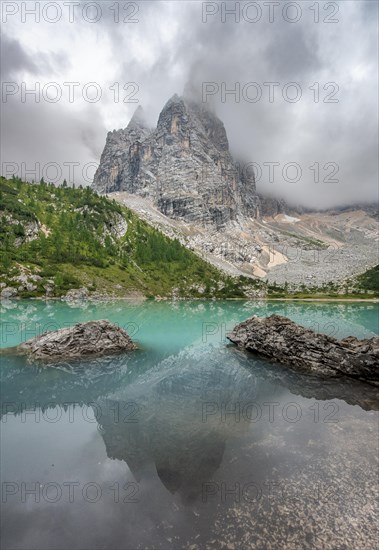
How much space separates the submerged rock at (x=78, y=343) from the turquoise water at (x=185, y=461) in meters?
4.24

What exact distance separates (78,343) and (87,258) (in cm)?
12050

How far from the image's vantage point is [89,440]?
15.5 metres

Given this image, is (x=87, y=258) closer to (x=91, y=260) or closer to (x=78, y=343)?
(x=91, y=260)

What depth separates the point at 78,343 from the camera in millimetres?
32219

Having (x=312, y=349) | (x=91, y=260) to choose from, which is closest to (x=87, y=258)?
(x=91, y=260)

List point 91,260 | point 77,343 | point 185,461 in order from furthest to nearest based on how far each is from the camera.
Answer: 1. point 91,260
2. point 77,343
3. point 185,461

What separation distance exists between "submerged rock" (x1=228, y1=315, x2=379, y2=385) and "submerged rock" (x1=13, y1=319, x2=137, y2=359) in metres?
14.9

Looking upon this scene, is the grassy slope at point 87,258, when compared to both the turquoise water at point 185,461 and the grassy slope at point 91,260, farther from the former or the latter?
the turquoise water at point 185,461

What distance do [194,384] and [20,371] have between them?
14.9m

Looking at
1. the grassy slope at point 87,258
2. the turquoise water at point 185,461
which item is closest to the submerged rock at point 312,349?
the turquoise water at point 185,461

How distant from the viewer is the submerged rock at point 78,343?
101ft

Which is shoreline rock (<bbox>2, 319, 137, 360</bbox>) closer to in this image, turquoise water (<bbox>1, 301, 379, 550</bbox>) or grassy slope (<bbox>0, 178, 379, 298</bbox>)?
turquoise water (<bbox>1, 301, 379, 550</bbox>)

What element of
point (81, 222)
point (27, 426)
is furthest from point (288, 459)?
point (81, 222)

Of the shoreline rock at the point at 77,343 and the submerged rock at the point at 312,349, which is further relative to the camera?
the shoreline rock at the point at 77,343
